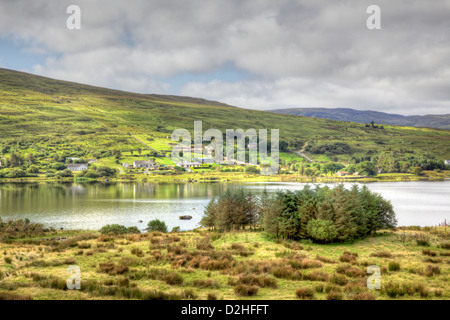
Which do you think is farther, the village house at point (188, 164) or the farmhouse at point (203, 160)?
the farmhouse at point (203, 160)

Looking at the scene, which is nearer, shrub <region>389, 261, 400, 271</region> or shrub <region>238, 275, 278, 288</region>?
shrub <region>238, 275, 278, 288</region>

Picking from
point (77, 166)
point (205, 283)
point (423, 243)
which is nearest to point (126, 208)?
point (423, 243)

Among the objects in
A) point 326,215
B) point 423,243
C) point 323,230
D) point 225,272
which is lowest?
point 423,243

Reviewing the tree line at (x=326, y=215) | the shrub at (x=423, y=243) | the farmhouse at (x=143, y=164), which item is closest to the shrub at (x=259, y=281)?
the tree line at (x=326, y=215)

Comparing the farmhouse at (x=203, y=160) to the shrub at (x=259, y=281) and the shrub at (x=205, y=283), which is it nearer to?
the shrub at (x=259, y=281)

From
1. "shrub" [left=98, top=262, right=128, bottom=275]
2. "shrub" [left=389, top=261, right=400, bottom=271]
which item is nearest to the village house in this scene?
"shrub" [left=98, top=262, right=128, bottom=275]

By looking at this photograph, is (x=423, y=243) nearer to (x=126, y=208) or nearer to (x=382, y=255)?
(x=382, y=255)

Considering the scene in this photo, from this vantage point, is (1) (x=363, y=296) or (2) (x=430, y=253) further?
(2) (x=430, y=253)

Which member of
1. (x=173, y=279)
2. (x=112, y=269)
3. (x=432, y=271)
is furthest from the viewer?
(x=112, y=269)

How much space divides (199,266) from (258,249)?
732cm

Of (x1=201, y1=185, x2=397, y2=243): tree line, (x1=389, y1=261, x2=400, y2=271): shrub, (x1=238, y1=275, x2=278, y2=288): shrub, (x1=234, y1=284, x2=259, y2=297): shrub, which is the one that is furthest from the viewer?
(x1=201, y1=185, x2=397, y2=243): tree line

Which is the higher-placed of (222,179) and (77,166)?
(77,166)

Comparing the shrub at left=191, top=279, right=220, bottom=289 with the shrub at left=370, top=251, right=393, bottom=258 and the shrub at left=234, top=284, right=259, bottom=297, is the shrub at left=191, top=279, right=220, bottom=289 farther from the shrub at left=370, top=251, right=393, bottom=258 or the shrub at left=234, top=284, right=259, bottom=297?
the shrub at left=370, top=251, right=393, bottom=258

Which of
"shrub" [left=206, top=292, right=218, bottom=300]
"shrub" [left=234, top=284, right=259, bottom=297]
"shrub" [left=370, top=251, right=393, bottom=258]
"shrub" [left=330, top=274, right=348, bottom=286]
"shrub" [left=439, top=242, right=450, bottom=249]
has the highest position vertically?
"shrub" [left=206, top=292, right=218, bottom=300]
